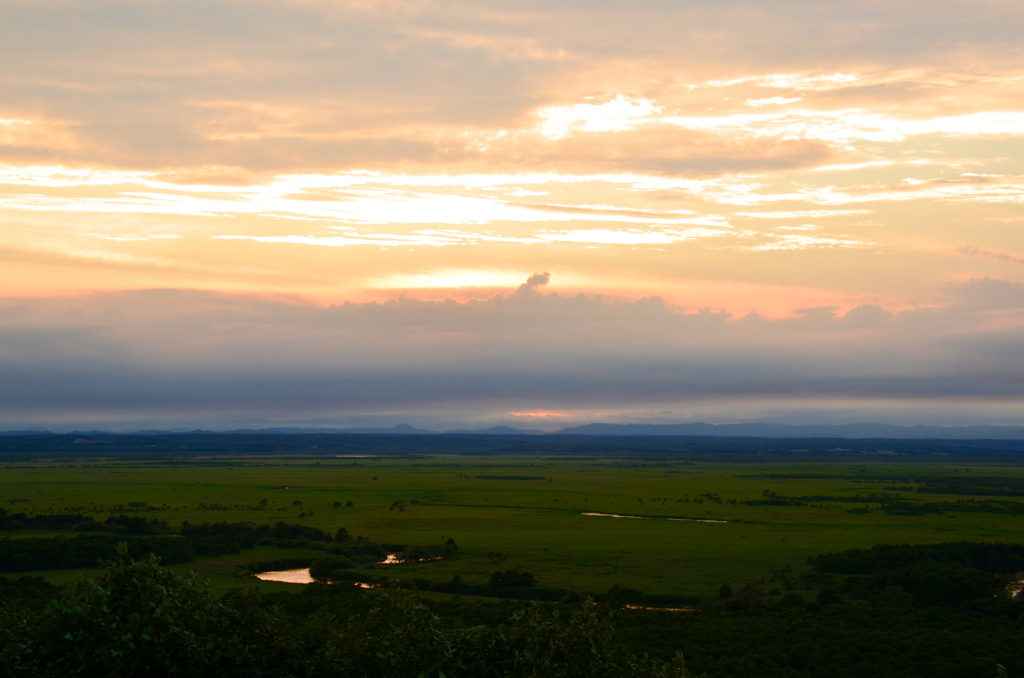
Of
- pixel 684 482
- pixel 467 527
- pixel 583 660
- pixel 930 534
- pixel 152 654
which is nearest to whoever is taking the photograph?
pixel 152 654

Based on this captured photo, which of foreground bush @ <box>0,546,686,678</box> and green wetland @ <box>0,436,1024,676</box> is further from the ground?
foreground bush @ <box>0,546,686,678</box>

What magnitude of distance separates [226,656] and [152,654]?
1200 mm

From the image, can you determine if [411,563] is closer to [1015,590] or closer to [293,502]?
[1015,590]

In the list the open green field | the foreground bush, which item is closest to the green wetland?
the open green field

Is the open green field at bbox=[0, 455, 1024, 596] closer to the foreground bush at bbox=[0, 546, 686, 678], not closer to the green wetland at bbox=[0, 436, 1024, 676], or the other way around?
the green wetland at bbox=[0, 436, 1024, 676]

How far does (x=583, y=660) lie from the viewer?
1395 centimetres

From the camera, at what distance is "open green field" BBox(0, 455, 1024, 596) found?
5956 cm

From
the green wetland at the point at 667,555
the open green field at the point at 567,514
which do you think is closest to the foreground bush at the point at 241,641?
the green wetland at the point at 667,555

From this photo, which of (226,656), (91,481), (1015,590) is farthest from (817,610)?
(91,481)

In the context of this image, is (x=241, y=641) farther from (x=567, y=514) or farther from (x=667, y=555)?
(x=567, y=514)

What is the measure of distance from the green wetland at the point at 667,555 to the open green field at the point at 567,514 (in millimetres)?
363

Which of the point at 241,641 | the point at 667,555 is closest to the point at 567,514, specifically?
the point at 667,555

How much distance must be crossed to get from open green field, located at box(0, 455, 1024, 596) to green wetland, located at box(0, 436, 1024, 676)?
1.19ft

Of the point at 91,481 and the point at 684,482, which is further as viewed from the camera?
the point at 684,482
